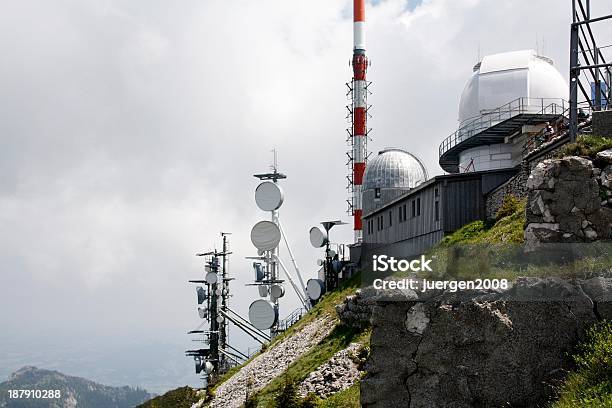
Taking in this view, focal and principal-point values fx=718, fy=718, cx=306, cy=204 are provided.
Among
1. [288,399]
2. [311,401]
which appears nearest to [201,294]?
[288,399]

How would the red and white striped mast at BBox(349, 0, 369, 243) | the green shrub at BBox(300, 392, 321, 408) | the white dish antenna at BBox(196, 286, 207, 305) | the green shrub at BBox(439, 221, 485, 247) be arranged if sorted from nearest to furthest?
the green shrub at BBox(300, 392, 321, 408) → the green shrub at BBox(439, 221, 485, 247) → the white dish antenna at BBox(196, 286, 207, 305) → the red and white striped mast at BBox(349, 0, 369, 243)

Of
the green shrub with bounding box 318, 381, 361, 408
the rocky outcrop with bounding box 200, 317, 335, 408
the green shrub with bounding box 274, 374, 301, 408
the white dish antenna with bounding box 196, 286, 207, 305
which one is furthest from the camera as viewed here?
the white dish antenna with bounding box 196, 286, 207, 305

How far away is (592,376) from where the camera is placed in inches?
362

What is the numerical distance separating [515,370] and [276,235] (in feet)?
112

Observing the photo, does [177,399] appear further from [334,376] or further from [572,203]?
[572,203]

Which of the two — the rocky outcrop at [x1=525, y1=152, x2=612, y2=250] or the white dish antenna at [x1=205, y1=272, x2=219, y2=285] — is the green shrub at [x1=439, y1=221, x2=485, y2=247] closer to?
the rocky outcrop at [x1=525, y1=152, x2=612, y2=250]

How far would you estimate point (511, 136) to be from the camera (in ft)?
112

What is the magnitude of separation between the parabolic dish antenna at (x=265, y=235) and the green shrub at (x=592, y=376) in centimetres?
3443

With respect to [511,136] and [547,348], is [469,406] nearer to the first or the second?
[547,348]

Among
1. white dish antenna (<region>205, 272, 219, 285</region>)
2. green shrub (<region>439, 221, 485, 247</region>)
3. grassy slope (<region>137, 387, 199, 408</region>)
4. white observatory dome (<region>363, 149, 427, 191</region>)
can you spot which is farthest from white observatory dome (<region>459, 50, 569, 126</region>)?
white dish antenna (<region>205, 272, 219, 285</region>)

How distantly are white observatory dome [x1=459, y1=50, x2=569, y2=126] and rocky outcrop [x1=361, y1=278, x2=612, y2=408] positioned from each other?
26.8m

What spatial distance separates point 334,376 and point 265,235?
83.4 feet

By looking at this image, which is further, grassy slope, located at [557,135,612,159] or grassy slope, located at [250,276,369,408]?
grassy slope, located at [250,276,369,408]

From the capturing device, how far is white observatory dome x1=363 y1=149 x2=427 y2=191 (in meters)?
46.7
